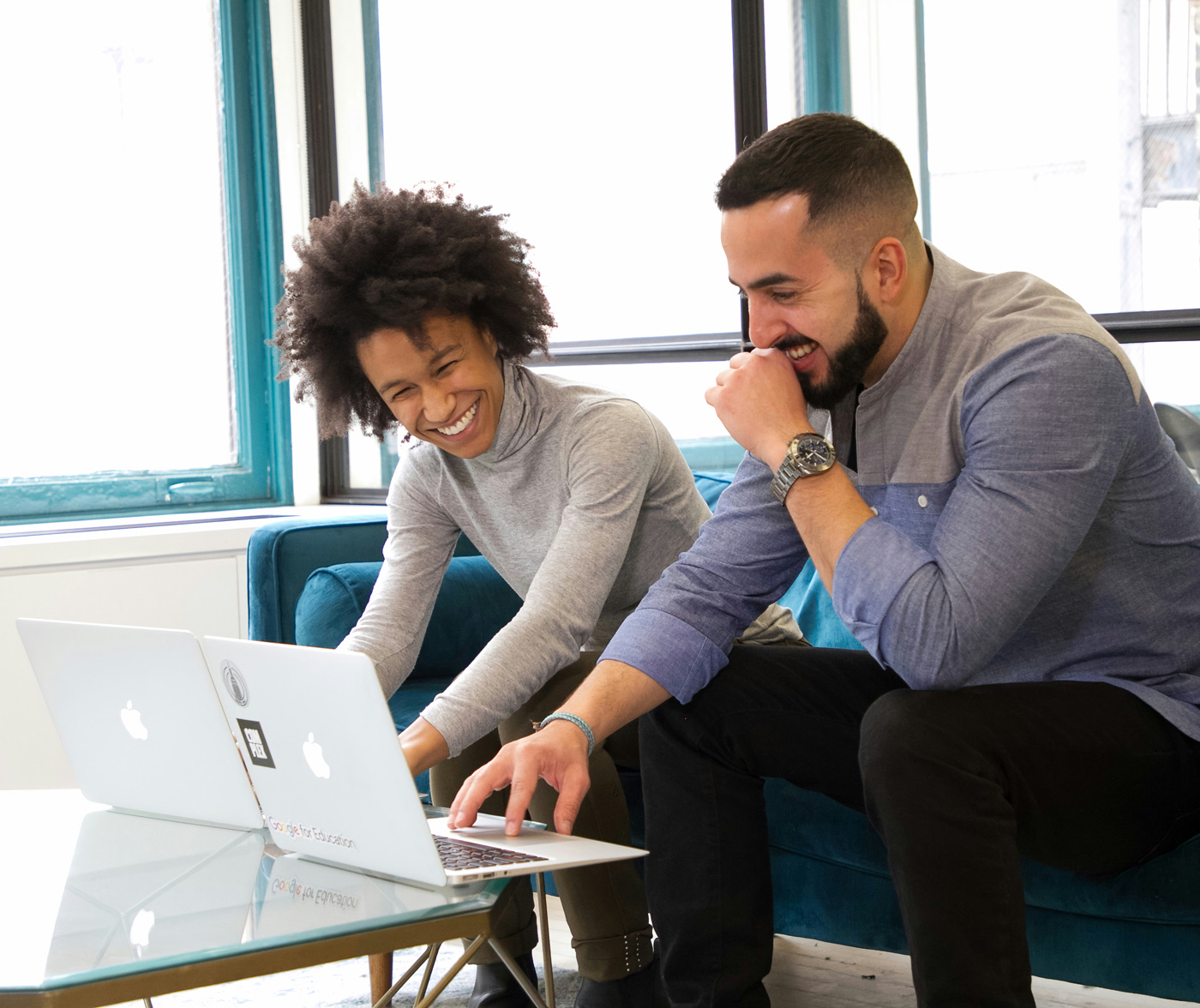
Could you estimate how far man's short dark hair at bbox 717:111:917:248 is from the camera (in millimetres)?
1294

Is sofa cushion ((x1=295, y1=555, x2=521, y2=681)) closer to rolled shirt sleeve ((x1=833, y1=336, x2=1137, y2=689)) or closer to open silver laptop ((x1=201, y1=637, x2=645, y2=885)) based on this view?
open silver laptop ((x1=201, y1=637, x2=645, y2=885))

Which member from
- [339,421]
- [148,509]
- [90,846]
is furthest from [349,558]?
[148,509]

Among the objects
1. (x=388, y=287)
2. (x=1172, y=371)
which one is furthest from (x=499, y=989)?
(x=1172, y=371)

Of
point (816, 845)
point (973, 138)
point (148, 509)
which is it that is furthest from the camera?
point (148, 509)

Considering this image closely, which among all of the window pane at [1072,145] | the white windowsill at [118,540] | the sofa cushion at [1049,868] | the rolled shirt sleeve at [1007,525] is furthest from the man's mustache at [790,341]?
the white windowsill at [118,540]

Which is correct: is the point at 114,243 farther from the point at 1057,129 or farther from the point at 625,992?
the point at 625,992

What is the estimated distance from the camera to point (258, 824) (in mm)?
1216

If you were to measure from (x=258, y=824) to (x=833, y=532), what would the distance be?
639mm

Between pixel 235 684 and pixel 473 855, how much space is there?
10.5 inches

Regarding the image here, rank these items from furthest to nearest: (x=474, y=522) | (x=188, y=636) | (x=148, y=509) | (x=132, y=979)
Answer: (x=148, y=509) < (x=474, y=522) < (x=188, y=636) < (x=132, y=979)

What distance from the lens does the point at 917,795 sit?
108 centimetres

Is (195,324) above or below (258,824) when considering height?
above

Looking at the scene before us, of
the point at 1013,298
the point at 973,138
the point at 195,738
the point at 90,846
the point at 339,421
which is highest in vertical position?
the point at 973,138

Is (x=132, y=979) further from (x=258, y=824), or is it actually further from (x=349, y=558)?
(x=349, y=558)
